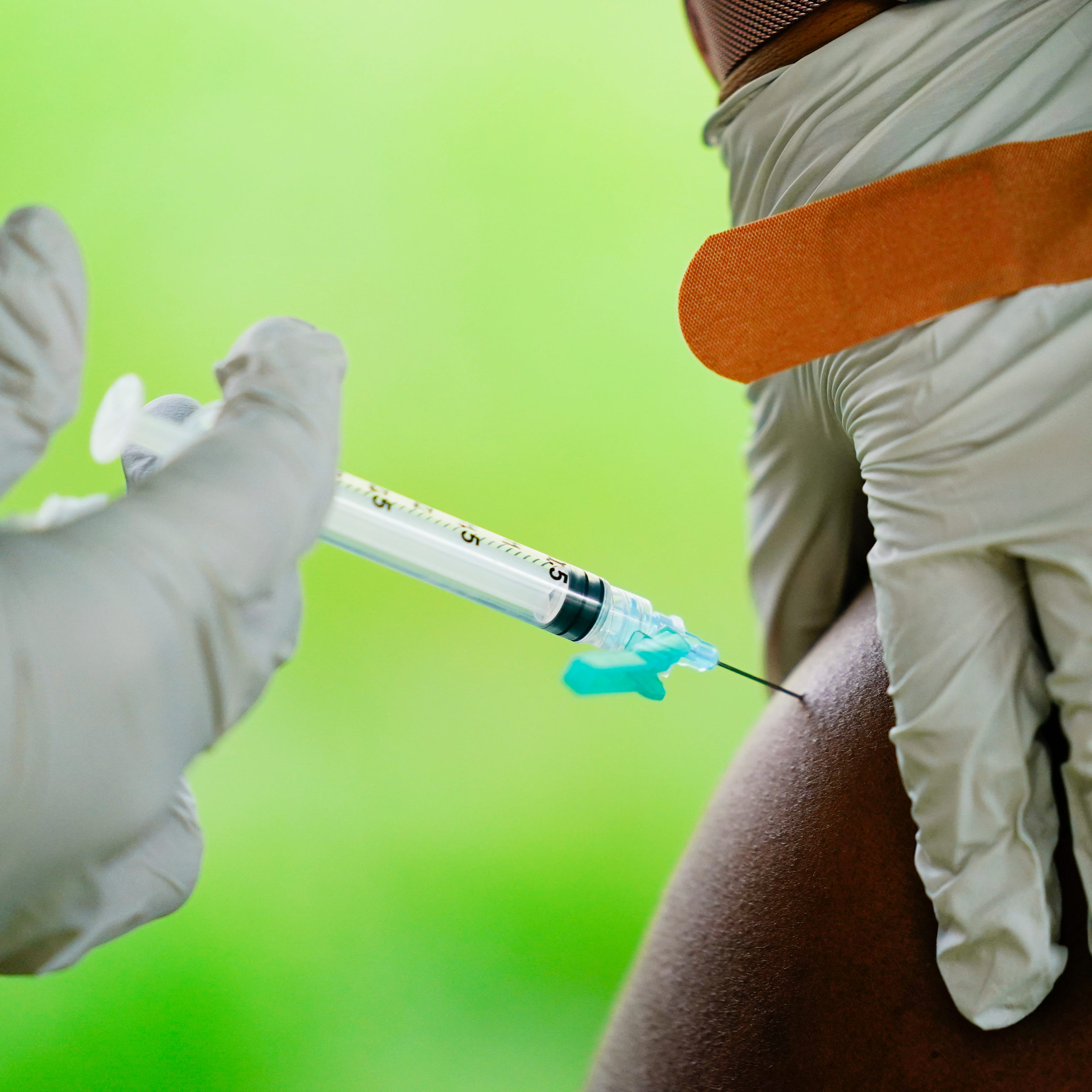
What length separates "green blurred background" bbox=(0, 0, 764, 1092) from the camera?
185 centimetres

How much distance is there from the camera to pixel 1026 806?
0.71 meters

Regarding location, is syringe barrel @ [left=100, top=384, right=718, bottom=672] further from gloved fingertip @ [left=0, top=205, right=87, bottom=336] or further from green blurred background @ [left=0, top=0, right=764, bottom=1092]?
green blurred background @ [left=0, top=0, right=764, bottom=1092]

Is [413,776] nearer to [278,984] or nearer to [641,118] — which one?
[278,984]

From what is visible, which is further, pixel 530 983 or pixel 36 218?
pixel 530 983

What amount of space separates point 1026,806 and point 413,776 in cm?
149

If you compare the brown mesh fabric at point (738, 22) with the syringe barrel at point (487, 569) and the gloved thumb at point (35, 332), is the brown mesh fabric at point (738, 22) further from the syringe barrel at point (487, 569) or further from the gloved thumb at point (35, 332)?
the gloved thumb at point (35, 332)

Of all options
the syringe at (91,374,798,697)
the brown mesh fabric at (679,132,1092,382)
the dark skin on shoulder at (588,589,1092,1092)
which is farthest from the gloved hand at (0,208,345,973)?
the dark skin on shoulder at (588,589,1092,1092)

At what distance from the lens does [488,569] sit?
0.83m

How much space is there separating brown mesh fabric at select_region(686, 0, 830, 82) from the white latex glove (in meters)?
0.06

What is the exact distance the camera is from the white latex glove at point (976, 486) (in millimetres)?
695

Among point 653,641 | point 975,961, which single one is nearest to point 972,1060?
point 975,961

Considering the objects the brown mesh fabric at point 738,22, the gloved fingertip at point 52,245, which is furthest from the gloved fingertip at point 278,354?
the brown mesh fabric at point 738,22

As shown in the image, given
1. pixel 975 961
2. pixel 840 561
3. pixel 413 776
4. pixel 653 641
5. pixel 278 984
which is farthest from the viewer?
pixel 413 776

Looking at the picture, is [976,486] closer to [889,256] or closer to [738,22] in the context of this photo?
[889,256]
